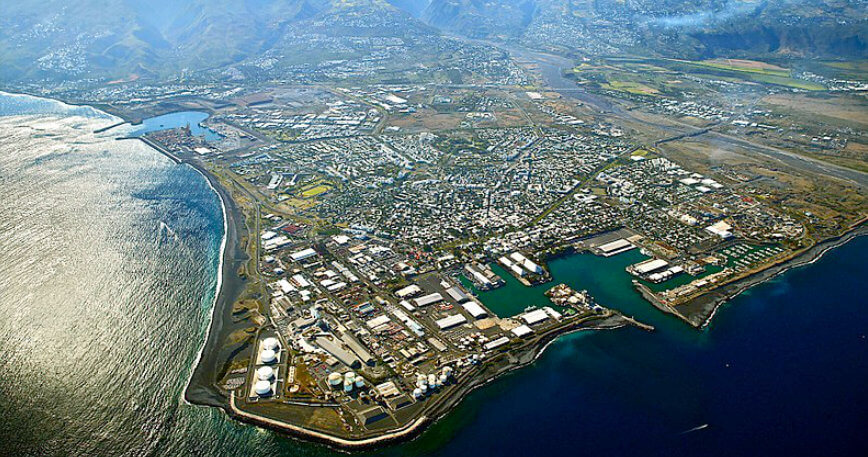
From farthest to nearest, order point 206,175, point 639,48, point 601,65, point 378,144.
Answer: point 639,48, point 601,65, point 378,144, point 206,175

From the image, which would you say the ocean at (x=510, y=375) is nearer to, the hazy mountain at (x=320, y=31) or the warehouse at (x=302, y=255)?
the warehouse at (x=302, y=255)

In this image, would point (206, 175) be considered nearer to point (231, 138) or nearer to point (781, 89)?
point (231, 138)

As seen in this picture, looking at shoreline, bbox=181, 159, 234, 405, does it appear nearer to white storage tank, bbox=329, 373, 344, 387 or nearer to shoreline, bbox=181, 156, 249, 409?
shoreline, bbox=181, 156, 249, 409

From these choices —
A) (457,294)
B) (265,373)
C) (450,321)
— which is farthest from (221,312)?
(457,294)

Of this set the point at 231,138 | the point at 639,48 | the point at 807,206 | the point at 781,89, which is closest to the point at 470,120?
the point at 231,138

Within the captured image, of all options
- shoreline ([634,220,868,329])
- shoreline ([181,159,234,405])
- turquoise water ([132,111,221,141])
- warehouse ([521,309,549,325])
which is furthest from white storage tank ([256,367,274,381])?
turquoise water ([132,111,221,141])

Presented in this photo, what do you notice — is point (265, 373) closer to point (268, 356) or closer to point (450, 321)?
point (268, 356)
